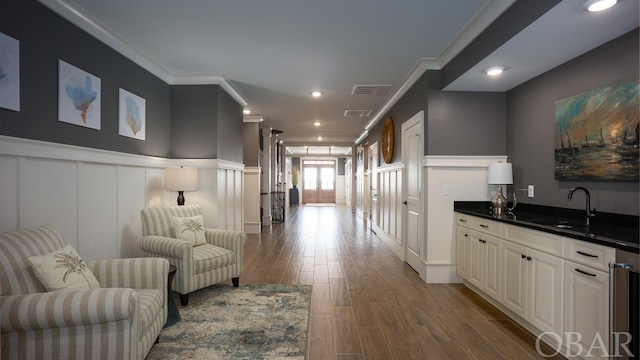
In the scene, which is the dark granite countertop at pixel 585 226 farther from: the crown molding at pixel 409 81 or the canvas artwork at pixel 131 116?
the canvas artwork at pixel 131 116

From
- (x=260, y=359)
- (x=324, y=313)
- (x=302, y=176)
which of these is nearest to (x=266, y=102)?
(x=324, y=313)

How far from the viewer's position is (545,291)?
225 centimetres

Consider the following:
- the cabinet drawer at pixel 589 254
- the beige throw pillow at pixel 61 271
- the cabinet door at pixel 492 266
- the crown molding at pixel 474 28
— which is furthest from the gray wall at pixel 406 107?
the beige throw pillow at pixel 61 271

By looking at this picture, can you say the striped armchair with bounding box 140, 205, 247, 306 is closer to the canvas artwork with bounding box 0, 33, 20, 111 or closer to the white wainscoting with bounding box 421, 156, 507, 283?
the canvas artwork with bounding box 0, 33, 20, 111

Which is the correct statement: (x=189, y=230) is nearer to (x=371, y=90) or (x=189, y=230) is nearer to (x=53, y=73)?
(x=53, y=73)

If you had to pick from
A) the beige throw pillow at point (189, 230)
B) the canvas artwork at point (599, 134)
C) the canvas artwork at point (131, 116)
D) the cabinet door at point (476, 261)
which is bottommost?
the cabinet door at point (476, 261)

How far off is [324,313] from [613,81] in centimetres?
290

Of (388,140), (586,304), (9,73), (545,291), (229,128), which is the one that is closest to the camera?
(586,304)

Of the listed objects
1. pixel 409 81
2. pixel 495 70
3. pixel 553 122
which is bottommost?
pixel 553 122

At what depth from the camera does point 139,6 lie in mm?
2568

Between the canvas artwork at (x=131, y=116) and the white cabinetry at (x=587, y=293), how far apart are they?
3.98 metres

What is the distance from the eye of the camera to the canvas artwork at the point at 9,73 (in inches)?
80.1

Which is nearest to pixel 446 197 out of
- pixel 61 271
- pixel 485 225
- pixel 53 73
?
pixel 485 225

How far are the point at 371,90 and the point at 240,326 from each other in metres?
3.68
